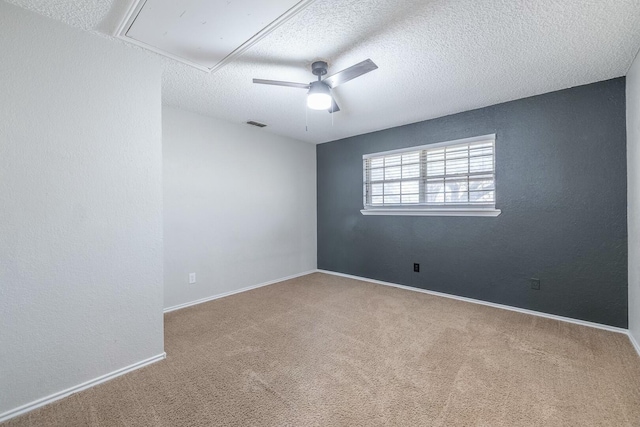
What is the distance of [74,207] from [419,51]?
2667 mm

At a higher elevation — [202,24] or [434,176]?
[202,24]

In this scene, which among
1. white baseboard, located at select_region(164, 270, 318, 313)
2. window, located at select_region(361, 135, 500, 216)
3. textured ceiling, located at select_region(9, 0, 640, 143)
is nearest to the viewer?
textured ceiling, located at select_region(9, 0, 640, 143)

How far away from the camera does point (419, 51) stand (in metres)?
2.11

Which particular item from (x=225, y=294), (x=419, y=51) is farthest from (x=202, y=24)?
(x=225, y=294)

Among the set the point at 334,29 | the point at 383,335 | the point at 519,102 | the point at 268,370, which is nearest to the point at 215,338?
the point at 268,370

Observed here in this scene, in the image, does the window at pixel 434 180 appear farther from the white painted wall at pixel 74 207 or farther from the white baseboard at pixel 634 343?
the white painted wall at pixel 74 207

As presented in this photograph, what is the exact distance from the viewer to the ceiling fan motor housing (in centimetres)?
221

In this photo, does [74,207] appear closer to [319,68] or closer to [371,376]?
[319,68]

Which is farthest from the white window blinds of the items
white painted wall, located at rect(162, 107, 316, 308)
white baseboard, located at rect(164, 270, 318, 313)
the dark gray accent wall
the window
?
white baseboard, located at rect(164, 270, 318, 313)

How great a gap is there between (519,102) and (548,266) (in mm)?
1815

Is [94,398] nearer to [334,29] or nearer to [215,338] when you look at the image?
[215,338]

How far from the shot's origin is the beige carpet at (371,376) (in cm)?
153

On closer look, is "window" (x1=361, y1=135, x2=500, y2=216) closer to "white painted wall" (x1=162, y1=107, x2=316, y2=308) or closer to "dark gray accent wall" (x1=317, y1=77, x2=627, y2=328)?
"dark gray accent wall" (x1=317, y1=77, x2=627, y2=328)

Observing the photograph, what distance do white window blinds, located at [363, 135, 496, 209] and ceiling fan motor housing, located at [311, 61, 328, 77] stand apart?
6.79ft
